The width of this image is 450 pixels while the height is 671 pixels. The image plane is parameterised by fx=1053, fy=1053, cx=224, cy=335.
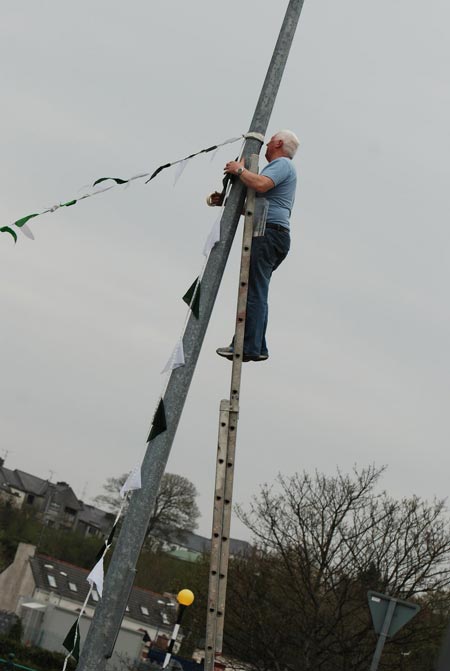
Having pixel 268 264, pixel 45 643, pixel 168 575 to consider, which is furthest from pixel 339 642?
pixel 168 575

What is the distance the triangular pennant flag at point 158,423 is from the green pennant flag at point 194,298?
518 mm

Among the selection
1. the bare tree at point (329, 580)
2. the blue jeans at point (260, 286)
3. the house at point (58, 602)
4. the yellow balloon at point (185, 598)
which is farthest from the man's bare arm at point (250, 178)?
the house at point (58, 602)

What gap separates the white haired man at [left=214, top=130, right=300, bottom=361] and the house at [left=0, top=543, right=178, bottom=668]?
149 ft

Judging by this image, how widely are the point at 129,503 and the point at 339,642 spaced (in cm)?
2143

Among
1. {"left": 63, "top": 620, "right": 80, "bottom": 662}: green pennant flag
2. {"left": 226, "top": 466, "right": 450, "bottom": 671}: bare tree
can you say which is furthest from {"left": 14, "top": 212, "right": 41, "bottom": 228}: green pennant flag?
{"left": 226, "top": 466, "right": 450, "bottom": 671}: bare tree

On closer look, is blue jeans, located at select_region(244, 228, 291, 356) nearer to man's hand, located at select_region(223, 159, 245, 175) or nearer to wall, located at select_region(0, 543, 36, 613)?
man's hand, located at select_region(223, 159, 245, 175)

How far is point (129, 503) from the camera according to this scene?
4934 mm

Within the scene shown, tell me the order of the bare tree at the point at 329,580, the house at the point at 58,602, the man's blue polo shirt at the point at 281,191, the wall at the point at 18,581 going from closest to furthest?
1. the man's blue polo shirt at the point at 281,191
2. the bare tree at the point at 329,580
3. the house at the point at 58,602
4. the wall at the point at 18,581

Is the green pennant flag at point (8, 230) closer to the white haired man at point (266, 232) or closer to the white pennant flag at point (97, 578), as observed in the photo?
the white haired man at point (266, 232)

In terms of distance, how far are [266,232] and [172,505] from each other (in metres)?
69.6

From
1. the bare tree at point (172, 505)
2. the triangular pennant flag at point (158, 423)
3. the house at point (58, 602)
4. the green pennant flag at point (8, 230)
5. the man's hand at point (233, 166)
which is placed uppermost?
the bare tree at point (172, 505)

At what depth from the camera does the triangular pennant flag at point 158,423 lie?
500 cm

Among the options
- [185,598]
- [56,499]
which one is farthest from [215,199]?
[56,499]

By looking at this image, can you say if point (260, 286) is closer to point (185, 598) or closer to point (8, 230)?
point (8, 230)
